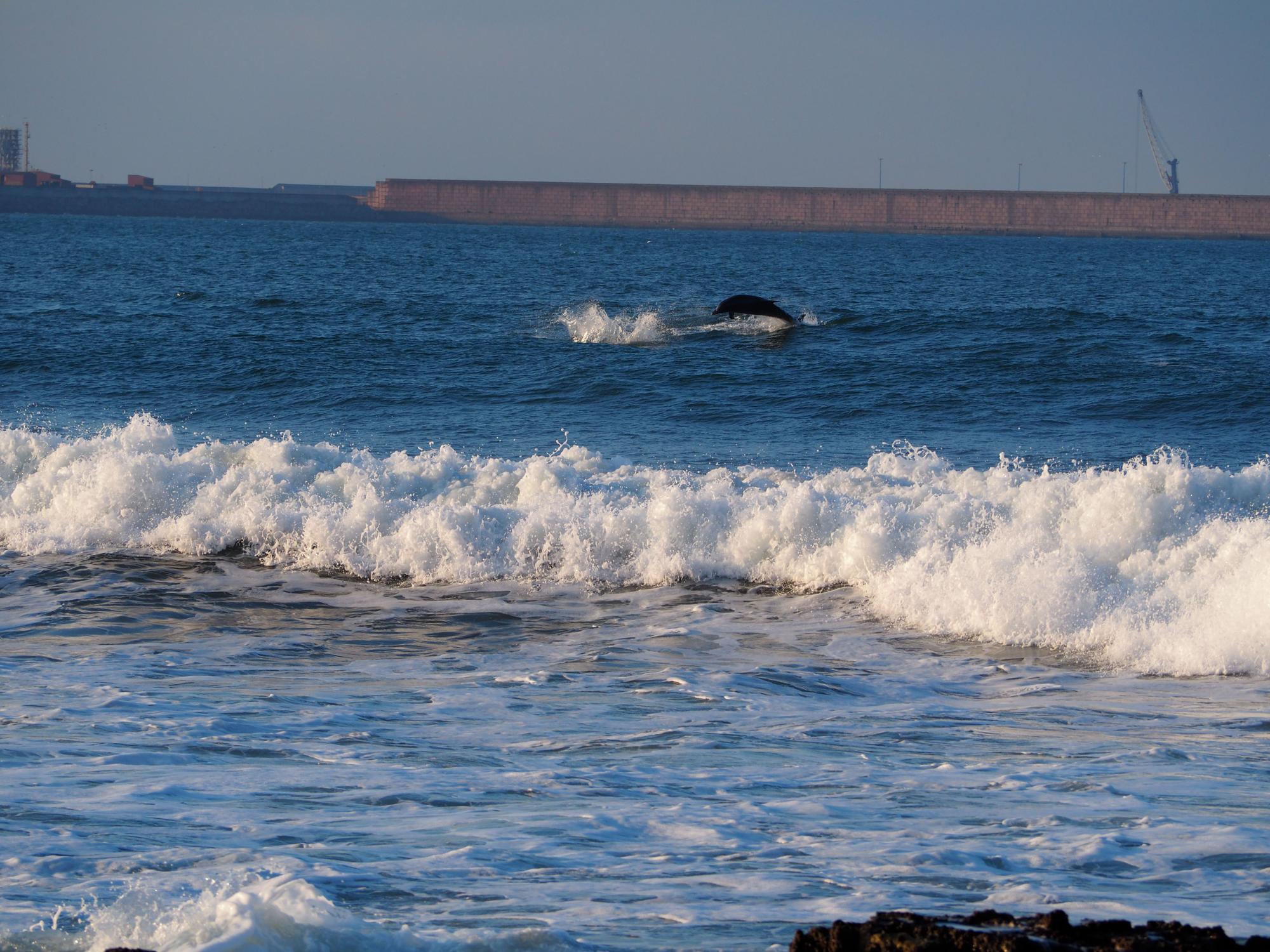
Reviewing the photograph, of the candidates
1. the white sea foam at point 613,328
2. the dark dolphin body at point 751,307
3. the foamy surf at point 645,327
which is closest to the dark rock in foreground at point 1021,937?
the foamy surf at point 645,327

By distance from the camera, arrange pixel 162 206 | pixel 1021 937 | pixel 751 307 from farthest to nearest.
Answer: pixel 162 206, pixel 751 307, pixel 1021 937

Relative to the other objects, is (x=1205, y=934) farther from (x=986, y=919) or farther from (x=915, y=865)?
(x=915, y=865)

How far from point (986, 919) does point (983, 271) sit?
53.8m

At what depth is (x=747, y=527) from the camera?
11.1m

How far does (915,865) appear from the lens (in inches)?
187

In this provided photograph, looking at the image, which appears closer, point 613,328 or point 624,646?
point 624,646

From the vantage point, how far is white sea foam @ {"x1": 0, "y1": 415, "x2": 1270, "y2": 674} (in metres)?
9.04

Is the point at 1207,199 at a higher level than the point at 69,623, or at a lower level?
higher

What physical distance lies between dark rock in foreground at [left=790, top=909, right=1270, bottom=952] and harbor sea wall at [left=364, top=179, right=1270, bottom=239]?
132498 mm

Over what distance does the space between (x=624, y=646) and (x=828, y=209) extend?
12862cm

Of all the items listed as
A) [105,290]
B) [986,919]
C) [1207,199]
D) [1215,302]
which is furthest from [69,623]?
[1207,199]

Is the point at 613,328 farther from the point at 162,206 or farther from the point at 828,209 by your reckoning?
the point at 162,206

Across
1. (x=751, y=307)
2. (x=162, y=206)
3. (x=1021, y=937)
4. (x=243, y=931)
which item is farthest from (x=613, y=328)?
(x=162, y=206)

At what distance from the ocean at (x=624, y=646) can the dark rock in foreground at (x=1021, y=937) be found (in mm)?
699
